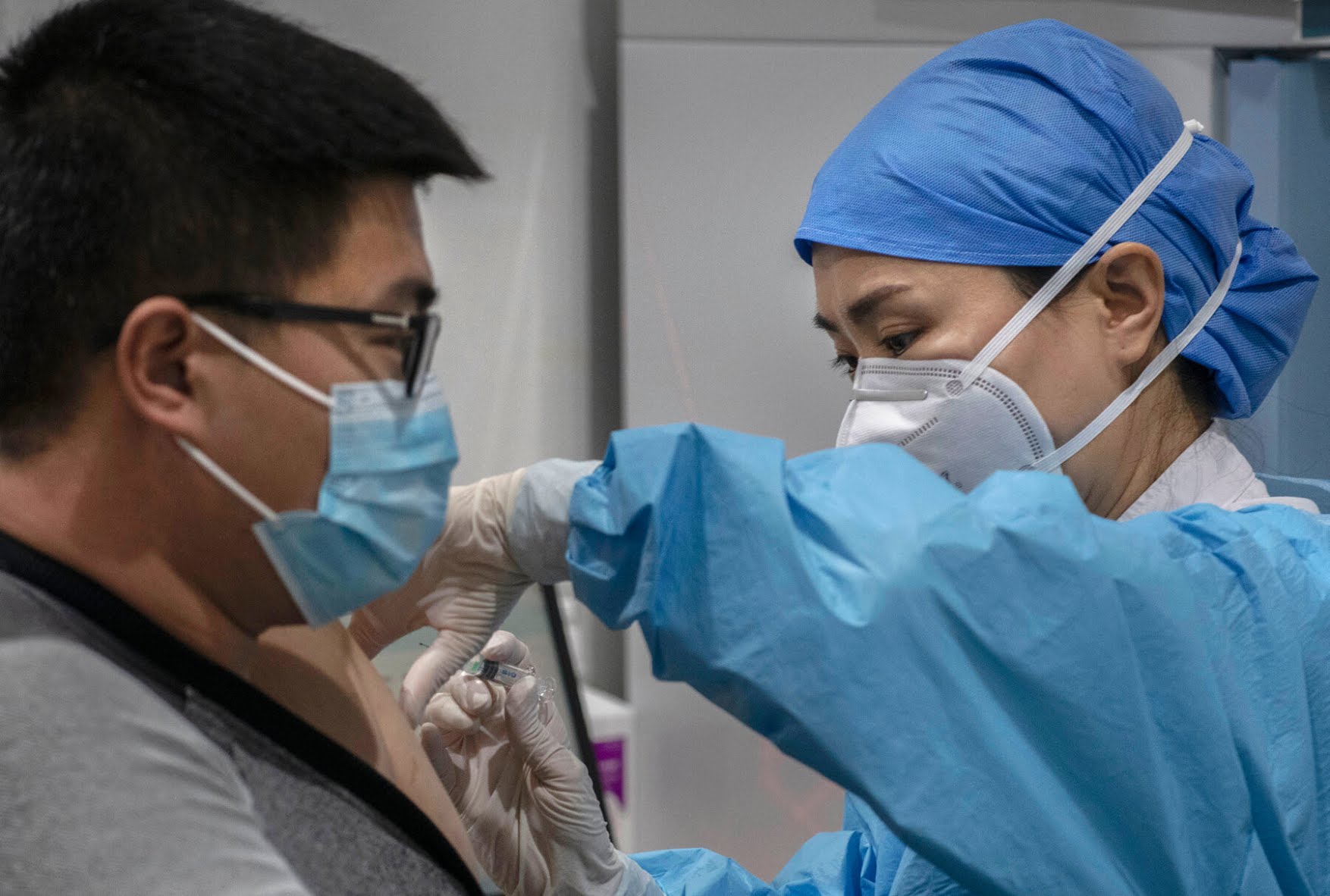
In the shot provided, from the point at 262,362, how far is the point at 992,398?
32.7 inches

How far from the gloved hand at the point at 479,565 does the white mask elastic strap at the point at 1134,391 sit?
560 mm

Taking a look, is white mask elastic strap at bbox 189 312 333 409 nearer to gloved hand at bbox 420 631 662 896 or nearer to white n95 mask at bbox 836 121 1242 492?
gloved hand at bbox 420 631 662 896

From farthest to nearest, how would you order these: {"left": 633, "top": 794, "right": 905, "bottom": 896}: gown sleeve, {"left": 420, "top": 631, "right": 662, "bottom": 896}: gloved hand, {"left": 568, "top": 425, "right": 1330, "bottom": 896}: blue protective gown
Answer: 1. {"left": 633, "top": 794, "right": 905, "bottom": 896}: gown sleeve
2. {"left": 420, "top": 631, "right": 662, "bottom": 896}: gloved hand
3. {"left": 568, "top": 425, "right": 1330, "bottom": 896}: blue protective gown

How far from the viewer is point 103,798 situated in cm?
75

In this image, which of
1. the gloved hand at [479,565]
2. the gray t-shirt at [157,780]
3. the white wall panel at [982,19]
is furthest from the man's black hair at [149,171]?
the white wall panel at [982,19]

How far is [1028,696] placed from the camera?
1040 mm

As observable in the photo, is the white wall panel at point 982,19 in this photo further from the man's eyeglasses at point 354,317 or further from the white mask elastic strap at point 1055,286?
the man's eyeglasses at point 354,317

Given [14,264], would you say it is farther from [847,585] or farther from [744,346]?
[744,346]

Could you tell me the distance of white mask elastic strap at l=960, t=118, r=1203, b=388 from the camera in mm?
1396

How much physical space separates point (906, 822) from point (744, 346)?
6.29 feet

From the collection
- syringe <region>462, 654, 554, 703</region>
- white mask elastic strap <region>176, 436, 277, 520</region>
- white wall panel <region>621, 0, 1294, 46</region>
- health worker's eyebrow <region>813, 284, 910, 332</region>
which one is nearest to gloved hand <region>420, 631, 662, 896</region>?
syringe <region>462, 654, 554, 703</region>

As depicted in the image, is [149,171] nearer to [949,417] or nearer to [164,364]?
[164,364]

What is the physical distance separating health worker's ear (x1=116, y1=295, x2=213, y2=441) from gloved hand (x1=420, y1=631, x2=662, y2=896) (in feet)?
1.70

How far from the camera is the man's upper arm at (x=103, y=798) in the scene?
73 centimetres
